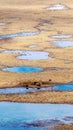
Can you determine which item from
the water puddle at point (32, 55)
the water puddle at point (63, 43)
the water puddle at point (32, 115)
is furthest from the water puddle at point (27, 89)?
the water puddle at point (63, 43)

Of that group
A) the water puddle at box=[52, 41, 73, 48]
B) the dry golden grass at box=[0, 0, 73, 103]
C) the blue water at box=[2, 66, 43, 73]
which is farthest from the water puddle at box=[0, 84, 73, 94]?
the water puddle at box=[52, 41, 73, 48]

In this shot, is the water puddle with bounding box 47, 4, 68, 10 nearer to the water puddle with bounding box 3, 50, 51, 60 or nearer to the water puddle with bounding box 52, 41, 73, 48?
the water puddle with bounding box 52, 41, 73, 48

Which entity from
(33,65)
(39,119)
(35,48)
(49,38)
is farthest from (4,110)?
(49,38)

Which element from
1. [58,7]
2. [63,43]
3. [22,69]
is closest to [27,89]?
[22,69]

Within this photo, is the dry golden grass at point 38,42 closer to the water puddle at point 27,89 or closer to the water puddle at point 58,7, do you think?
the water puddle at point 27,89

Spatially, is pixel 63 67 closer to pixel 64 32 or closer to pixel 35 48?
pixel 35 48

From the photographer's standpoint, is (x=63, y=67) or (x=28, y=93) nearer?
(x=28, y=93)

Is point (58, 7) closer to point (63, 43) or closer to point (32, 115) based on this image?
point (63, 43)

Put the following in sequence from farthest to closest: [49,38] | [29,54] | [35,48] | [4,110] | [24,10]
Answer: [24,10] → [49,38] → [35,48] → [29,54] → [4,110]
